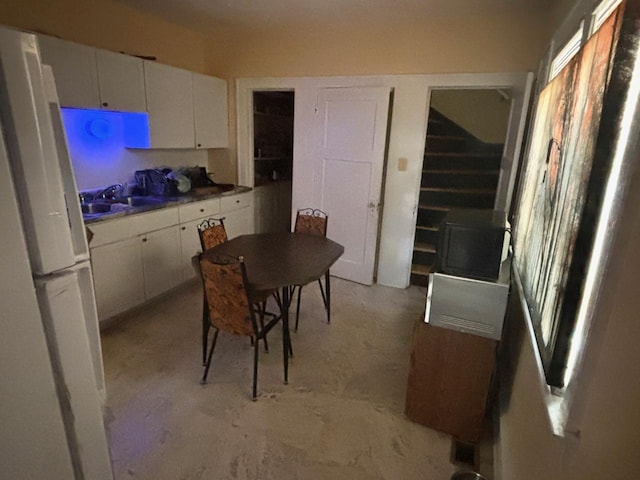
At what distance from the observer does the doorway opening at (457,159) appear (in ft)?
13.5

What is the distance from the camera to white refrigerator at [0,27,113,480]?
0.65 metres

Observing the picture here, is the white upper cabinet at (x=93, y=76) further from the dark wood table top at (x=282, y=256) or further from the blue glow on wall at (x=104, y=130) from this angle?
the dark wood table top at (x=282, y=256)

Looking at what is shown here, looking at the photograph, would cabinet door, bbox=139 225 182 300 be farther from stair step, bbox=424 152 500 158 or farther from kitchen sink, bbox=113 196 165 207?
stair step, bbox=424 152 500 158

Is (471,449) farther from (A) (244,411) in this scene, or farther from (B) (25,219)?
(B) (25,219)

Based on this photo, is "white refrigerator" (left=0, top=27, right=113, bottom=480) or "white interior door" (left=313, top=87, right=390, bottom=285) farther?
"white interior door" (left=313, top=87, right=390, bottom=285)

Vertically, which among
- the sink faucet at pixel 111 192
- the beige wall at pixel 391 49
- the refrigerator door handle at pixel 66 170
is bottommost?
the sink faucet at pixel 111 192

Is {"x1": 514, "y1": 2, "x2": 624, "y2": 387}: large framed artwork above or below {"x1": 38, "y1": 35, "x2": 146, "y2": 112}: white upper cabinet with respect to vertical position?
below

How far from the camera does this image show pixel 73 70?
2.70 metres

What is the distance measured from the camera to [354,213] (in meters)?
3.86

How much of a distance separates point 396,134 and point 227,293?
2.42m

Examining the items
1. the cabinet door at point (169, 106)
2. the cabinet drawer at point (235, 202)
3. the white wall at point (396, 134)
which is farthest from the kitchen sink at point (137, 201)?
the white wall at point (396, 134)

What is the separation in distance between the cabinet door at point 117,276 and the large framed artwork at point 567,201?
280cm

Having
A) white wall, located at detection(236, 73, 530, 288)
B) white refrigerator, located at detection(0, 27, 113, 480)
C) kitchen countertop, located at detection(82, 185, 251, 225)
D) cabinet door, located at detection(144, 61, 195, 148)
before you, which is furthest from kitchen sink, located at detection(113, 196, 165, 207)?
white refrigerator, located at detection(0, 27, 113, 480)

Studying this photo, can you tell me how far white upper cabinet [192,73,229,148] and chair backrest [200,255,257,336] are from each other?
2336 millimetres
